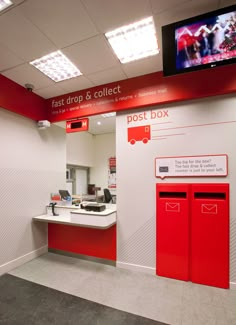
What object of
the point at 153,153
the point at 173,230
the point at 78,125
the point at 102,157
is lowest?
the point at 173,230

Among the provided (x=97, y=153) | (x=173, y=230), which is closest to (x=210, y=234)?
(x=173, y=230)

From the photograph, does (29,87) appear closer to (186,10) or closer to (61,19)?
(61,19)

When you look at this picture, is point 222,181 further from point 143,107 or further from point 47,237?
point 47,237

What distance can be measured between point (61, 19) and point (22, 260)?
391 centimetres

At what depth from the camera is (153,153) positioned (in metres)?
3.13

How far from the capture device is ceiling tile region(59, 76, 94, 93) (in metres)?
3.35

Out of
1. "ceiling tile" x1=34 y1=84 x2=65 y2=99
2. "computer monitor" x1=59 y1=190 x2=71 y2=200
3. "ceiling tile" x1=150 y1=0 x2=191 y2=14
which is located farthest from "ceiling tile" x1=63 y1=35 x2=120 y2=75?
"computer monitor" x1=59 y1=190 x2=71 y2=200

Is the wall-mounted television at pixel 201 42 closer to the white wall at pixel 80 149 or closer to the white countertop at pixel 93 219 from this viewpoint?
the white countertop at pixel 93 219

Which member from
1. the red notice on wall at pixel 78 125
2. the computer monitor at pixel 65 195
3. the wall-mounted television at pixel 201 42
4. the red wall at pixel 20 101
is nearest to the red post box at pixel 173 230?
the wall-mounted television at pixel 201 42

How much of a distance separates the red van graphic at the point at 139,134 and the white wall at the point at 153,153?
0.07m

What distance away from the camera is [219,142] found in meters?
2.74

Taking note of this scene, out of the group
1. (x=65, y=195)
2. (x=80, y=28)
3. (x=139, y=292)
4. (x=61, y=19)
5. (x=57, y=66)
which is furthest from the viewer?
(x=65, y=195)

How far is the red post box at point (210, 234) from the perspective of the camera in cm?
264

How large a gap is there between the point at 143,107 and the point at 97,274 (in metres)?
2.94
